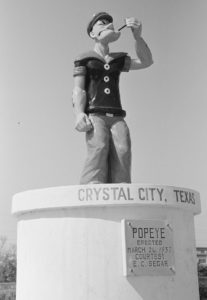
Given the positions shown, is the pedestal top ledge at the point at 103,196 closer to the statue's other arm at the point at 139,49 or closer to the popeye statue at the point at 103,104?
the popeye statue at the point at 103,104

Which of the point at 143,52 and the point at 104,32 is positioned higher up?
the point at 104,32

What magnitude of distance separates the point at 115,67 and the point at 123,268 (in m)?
2.52

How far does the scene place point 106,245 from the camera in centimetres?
428

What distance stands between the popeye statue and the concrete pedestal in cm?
75

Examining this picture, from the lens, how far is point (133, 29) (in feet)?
18.2

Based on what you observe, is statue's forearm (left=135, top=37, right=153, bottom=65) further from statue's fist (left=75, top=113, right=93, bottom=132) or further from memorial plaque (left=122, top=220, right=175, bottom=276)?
memorial plaque (left=122, top=220, right=175, bottom=276)

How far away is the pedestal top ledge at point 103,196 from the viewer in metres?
4.33

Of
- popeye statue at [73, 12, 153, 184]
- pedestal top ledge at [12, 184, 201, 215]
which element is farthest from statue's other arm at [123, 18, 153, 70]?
pedestal top ledge at [12, 184, 201, 215]

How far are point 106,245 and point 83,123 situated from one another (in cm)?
156

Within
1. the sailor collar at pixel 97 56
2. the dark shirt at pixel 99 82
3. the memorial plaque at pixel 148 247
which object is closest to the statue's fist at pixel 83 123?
the dark shirt at pixel 99 82

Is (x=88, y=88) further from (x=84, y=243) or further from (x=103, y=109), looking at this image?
(x=84, y=243)

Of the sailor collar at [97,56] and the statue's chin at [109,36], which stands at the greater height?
the statue's chin at [109,36]

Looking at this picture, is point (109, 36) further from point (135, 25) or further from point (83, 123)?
point (83, 123)

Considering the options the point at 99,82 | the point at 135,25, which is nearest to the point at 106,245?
the point at 99,82
